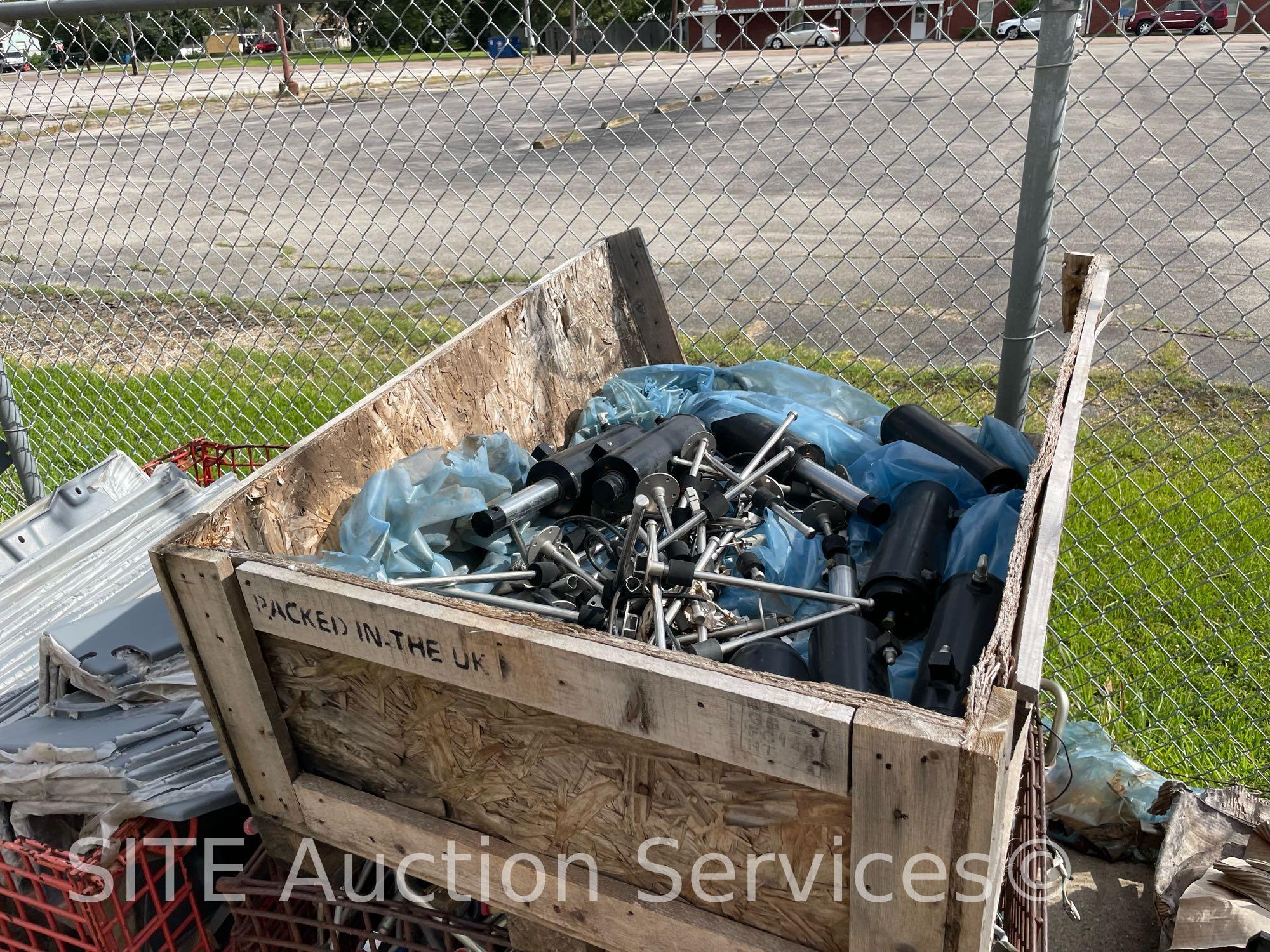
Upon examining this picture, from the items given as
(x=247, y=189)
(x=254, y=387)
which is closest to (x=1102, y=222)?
(x=254, y=387)

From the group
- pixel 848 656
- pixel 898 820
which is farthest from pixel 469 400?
pixel 898 820

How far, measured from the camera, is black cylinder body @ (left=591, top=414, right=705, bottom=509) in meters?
2.66

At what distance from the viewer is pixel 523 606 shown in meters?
2.12

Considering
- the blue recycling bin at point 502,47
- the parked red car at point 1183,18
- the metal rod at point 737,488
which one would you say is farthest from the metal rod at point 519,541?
the parked red car at point 1183,18

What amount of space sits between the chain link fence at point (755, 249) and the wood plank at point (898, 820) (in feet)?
5.55

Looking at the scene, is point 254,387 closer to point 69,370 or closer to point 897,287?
point 69,370

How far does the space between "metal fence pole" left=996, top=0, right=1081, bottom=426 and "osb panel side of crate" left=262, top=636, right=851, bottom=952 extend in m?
1.70

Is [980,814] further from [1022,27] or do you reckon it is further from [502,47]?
[502,47]

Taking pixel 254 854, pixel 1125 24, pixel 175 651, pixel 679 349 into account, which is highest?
pixel 1125 24

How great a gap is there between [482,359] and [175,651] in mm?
1172

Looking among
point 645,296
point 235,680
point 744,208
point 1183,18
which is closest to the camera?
point 235,680

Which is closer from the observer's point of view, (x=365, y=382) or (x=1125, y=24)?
(x=1125, y=24)

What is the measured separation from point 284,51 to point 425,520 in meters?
2.04

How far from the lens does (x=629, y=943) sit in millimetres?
1698
